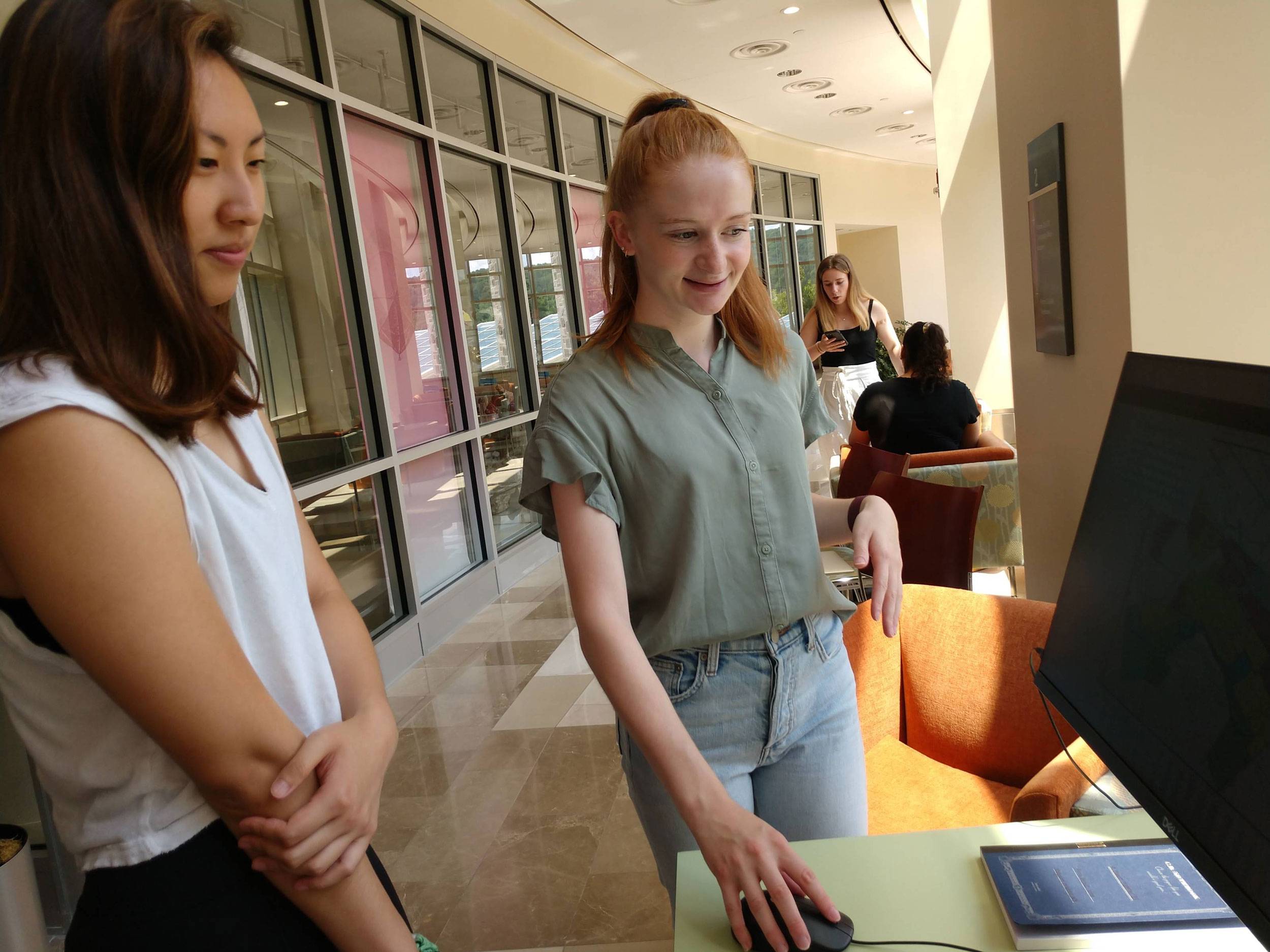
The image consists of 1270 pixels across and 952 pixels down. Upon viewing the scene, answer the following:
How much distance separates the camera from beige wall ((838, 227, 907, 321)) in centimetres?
1809

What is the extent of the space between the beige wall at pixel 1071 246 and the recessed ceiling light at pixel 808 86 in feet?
23.1

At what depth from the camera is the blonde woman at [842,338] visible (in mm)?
6641

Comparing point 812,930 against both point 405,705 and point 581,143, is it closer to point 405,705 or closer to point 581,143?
point 405,705

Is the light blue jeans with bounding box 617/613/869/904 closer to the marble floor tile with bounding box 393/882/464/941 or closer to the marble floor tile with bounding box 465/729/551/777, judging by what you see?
the marble floor tile with bounding box 393/882/464/941

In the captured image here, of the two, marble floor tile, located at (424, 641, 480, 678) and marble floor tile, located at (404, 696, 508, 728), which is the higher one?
marble floor tile, located at (404, 696, 508, 728)

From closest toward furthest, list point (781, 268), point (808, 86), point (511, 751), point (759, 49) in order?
1. point (511, 751)
2. point (759, 49)
3. point (808, 86)
4. point (781, 268)

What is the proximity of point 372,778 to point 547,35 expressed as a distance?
747cm

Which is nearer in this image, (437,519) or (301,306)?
(301,306)

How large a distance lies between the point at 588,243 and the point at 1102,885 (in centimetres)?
756

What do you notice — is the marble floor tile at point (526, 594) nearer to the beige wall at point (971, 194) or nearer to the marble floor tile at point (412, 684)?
the marble floor tile at point (412, 684)

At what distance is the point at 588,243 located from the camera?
8.05 m

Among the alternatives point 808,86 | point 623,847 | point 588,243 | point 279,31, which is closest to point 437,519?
point 279,31

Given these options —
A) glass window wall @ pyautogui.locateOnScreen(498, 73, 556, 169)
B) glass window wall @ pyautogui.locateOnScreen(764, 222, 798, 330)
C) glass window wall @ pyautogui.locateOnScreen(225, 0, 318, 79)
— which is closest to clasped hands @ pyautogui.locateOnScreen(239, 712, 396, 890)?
glass window wall @ pyautogui.locateOnScreen(225, 0, 318, 79)

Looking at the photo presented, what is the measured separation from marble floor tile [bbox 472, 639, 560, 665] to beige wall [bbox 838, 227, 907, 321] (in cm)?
1426
